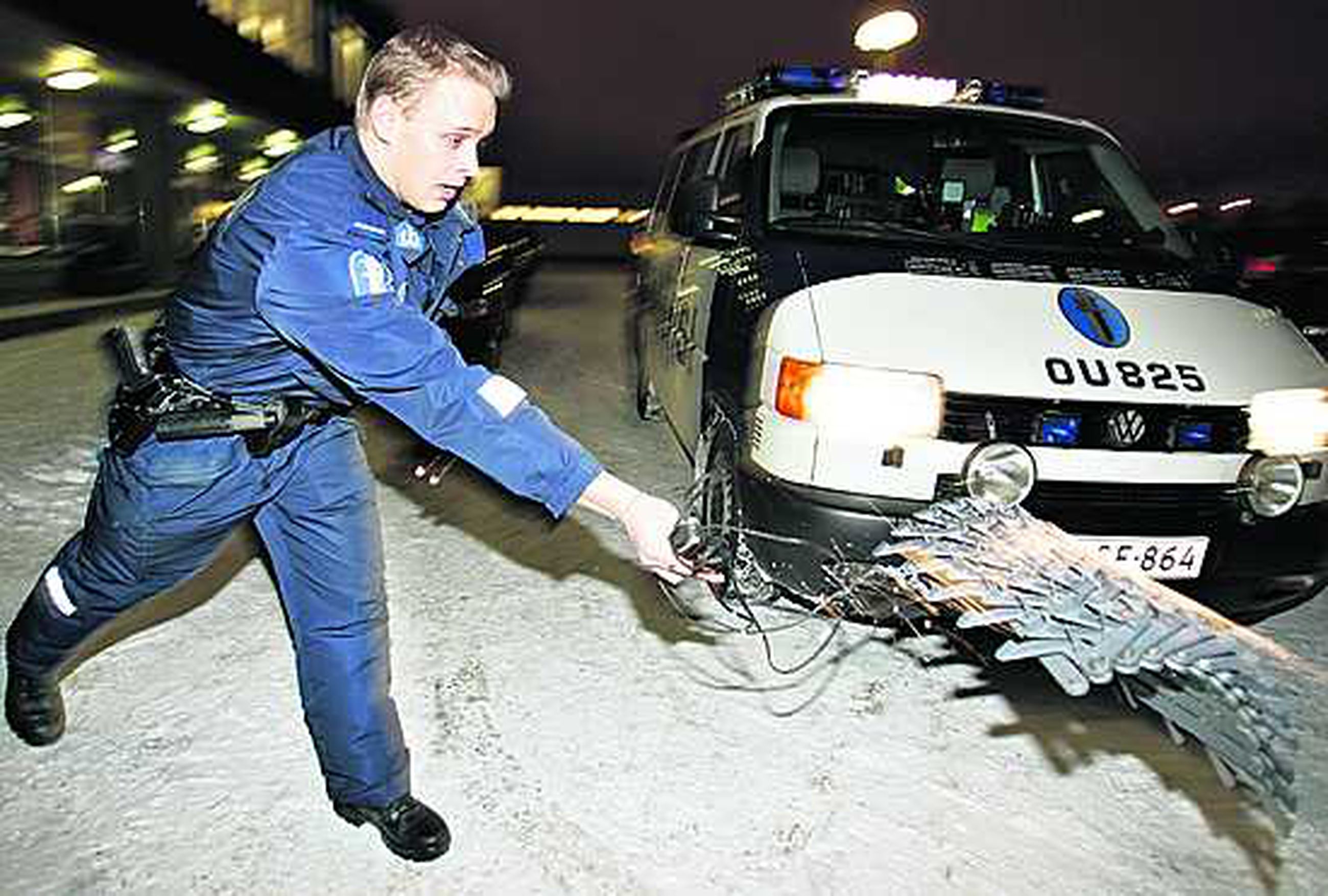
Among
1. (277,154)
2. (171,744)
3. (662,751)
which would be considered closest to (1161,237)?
(662,751)

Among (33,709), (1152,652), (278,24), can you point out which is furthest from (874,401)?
(278,24)

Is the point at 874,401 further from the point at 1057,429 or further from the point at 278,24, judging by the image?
the point at 278,24

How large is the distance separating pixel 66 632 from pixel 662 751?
5.29ft

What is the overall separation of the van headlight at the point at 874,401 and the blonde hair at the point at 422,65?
1368mm

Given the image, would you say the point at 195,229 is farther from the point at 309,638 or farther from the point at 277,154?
the point at 309,638

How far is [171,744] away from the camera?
2.70m

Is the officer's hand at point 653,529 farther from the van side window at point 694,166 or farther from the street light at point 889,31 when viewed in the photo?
the street light at point 889,31

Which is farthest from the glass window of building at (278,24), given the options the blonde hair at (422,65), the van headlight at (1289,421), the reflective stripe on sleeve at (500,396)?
the van headlight at (1289,421)

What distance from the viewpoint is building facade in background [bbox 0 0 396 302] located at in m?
12.2

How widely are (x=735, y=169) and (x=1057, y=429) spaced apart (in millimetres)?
2160

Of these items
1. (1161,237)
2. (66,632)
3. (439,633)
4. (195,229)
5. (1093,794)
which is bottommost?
(195,229)

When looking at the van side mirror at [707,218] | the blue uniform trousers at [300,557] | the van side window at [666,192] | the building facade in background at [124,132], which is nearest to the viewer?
the blue uniform trousers at [300,557]

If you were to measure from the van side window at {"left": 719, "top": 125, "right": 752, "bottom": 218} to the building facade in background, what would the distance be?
10.7m

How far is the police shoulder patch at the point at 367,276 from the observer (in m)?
1.76
